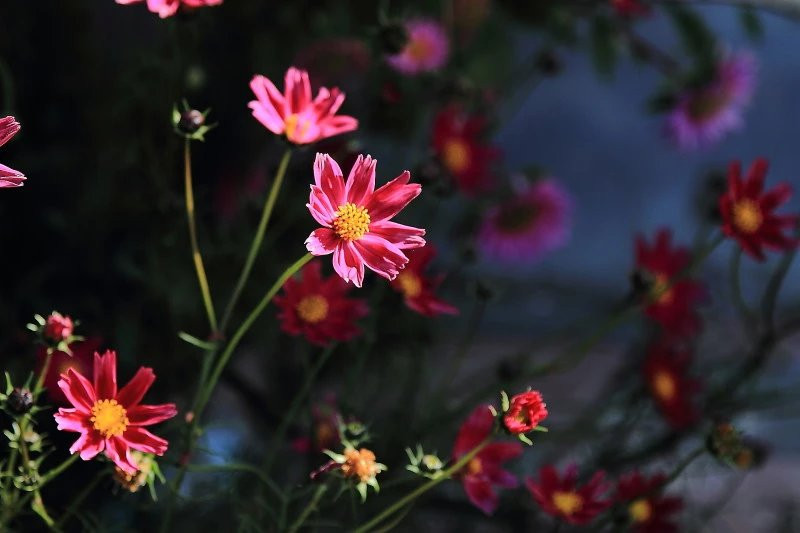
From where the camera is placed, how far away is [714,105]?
673 mm

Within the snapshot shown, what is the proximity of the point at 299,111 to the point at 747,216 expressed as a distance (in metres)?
0.19

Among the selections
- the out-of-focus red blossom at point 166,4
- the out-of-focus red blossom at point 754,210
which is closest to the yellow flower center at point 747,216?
the out-of-focus red blossom at point 754,210

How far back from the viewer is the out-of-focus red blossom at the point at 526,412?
0.32 metres

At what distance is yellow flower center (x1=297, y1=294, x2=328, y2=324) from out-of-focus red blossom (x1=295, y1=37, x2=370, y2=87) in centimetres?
26

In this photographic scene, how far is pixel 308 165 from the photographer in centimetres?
47

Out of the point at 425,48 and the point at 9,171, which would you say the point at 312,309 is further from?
the point at 425,48

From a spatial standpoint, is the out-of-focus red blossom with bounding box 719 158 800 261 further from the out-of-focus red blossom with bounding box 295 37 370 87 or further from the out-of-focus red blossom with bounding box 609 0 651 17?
the out-of-focus red blossom with bounding box 295 37 370 87

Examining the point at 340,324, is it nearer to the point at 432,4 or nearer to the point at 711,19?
the point at 432,4

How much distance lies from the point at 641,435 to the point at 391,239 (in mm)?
398

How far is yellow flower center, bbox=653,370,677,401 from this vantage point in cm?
58

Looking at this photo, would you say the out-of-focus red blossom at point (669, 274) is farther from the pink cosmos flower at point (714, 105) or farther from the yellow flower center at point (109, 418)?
the yellow flower center at point (109, 418)

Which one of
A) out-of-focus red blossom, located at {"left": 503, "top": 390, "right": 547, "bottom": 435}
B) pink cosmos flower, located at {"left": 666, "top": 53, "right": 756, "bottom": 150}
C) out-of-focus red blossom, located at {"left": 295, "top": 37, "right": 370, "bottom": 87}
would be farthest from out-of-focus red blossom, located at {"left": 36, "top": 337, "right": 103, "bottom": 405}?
pink cosmos flower, located at {"left": 666, "top": 53, "right": 756, "bottom": 150}

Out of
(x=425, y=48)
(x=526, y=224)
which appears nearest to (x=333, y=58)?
(x=425, y=48)

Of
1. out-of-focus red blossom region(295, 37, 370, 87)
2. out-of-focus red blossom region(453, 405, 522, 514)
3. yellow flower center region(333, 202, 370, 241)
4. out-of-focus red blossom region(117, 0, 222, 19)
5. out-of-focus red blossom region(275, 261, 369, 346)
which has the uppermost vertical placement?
out-of-focus red blossom region(117, 0, 222, 19)
